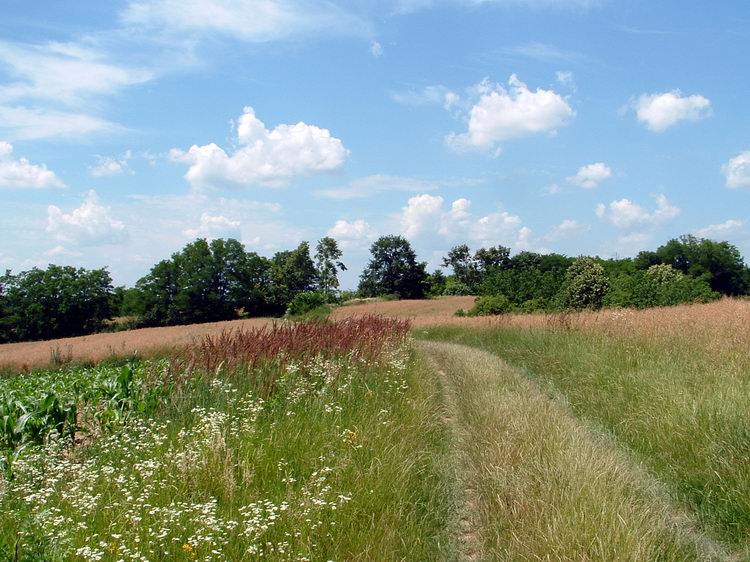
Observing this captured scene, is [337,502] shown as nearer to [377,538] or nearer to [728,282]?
[377,538]

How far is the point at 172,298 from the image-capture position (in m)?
76.5

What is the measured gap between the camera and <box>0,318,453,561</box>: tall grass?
3.51m

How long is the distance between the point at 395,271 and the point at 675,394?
287 ft

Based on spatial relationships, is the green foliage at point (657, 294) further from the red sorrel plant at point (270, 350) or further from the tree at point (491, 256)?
the tree at point (491, 256)

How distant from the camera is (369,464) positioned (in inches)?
205

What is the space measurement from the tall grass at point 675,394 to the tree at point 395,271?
260ft

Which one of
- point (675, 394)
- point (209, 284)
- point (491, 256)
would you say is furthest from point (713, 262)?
point (675, 394)

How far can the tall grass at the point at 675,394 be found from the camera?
5301mm

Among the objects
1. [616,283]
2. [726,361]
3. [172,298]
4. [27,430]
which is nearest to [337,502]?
[27,430]

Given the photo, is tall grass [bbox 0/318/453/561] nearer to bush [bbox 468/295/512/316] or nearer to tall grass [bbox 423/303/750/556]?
tall grass [bbox 423/303/750/556]

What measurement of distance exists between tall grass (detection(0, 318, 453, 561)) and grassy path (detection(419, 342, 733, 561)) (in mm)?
320

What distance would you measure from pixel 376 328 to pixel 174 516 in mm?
10404

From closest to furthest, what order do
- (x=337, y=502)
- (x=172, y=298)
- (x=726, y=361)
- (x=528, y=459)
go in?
(x=337, y=502)
(x=528, y=459)
(x=726, y=361)
(x=172, y=298)

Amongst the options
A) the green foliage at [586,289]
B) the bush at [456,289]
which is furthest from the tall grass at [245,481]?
the bush at [456,289]
